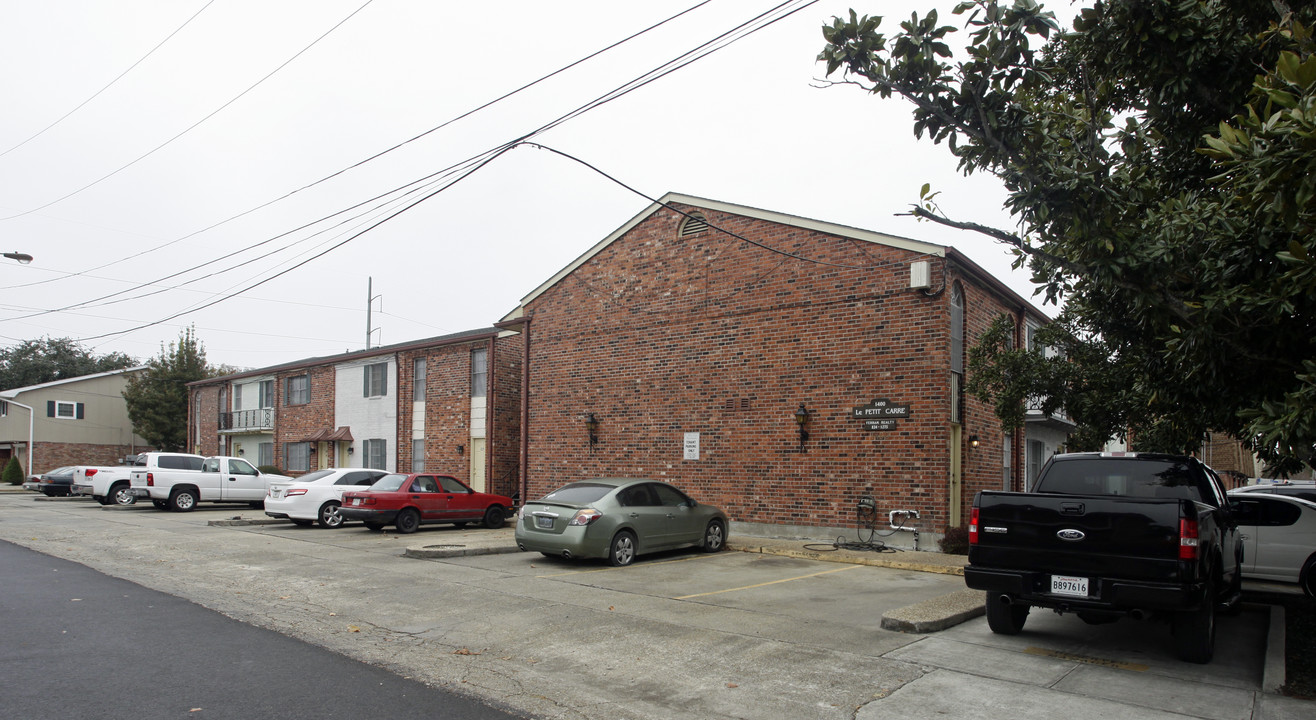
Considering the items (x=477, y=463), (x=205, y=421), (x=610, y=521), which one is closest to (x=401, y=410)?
(x=477, y=463)

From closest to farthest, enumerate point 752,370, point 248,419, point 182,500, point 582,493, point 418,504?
1. point 582,493
2. point 752,370
3. point 418,504
4. point 182,500
5. point 248,419

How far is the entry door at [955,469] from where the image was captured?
15.4 m

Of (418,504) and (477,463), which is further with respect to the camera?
(477,463)

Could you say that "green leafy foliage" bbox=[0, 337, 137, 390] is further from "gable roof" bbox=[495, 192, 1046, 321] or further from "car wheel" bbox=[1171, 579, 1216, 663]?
"car wheel" bbox=[1171, 579, 1216, 663]

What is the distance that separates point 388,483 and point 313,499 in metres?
2.06

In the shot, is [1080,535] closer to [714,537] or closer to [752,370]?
[714,537]

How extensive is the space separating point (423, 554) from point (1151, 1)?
12110 millimetres

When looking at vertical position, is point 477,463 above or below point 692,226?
below

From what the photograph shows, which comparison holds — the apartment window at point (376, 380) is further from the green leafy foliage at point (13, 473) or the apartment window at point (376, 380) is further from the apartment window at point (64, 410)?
the apartment window at point (64, 410)

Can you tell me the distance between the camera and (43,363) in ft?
196

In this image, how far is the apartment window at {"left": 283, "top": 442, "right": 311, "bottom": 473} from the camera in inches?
1261

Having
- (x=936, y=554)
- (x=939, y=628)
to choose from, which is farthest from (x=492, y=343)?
(x=939, y=628)

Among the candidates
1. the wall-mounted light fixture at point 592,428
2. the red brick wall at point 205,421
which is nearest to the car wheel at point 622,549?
the wall-mounted light fixture at point 592,428

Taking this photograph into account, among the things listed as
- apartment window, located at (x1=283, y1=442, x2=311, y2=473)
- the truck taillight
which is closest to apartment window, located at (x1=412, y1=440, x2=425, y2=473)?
apartment window, located at (x1=283, y1=442, x2=311, y2=473)
